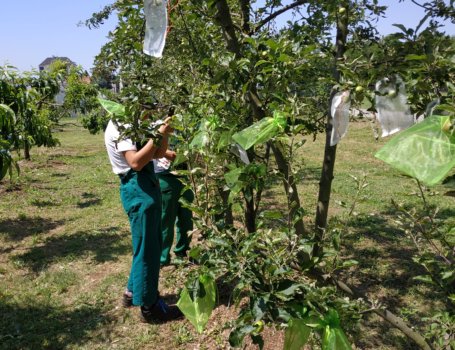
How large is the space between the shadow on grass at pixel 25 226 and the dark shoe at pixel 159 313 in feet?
8.92

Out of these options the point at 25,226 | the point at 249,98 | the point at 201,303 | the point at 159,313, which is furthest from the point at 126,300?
the point at 25,226

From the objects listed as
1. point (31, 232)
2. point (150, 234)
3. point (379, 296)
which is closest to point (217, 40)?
point (150, 234)

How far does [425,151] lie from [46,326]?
3.06 m

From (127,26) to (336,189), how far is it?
16.6 ft

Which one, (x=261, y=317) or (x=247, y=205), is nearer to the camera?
(x=261, y=317)

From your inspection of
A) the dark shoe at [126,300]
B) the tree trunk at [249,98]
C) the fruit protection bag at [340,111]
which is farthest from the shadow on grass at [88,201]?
the fruit protection bag at [340,111]

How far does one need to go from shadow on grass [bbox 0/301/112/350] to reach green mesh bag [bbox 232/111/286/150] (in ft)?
7.59

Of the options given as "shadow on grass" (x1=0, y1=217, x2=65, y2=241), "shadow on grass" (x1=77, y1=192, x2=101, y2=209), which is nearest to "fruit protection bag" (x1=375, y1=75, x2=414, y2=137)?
"shadow on grass" (x1=0, y1=217, x2=65, y2=241)

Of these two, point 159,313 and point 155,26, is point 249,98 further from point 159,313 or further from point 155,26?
point 159,313

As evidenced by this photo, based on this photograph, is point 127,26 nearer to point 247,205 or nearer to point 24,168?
point 247,205

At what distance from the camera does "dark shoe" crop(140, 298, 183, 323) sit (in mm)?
2949

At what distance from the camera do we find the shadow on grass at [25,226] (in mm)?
5090

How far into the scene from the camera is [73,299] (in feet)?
11.4

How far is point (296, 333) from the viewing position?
1218 millimetres
